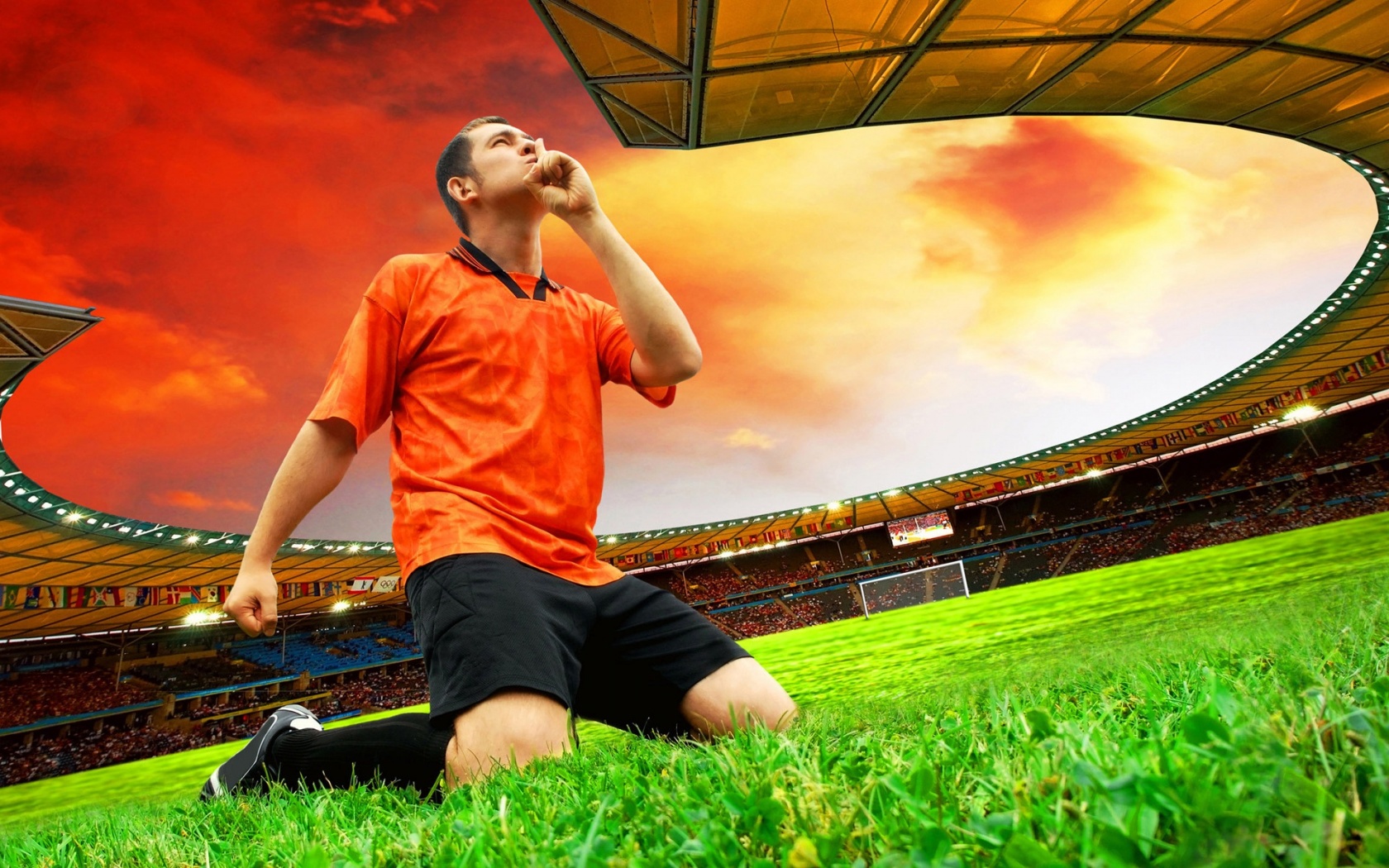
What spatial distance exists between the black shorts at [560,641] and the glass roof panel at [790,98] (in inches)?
265

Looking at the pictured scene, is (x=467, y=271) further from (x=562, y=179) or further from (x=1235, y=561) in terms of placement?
(x=1235, y=561)

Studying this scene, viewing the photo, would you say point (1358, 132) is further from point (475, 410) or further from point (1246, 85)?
point (475, 410)

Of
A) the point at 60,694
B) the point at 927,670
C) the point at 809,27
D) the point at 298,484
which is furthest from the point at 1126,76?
the point at 60,694

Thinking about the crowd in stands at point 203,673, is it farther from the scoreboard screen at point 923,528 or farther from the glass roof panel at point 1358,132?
the glass roof panel at point 1358,132

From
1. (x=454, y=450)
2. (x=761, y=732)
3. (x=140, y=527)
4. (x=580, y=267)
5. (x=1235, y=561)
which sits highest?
(x=580, y=267)

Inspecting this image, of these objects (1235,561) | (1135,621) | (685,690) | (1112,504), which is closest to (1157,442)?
(1112,504)

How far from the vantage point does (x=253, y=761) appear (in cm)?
266

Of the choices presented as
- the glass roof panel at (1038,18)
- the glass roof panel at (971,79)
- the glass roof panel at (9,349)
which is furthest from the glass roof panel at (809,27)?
the glass roof panel at (9,349)

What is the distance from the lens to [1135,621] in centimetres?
633

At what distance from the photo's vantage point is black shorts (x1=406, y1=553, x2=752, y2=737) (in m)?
1.90

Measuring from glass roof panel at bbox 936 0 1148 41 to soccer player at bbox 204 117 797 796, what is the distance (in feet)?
20.9

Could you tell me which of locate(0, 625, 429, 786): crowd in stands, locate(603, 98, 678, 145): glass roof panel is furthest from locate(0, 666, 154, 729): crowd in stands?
locate(603, 98, 678, 145): glass roof panel

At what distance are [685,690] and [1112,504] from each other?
48.9 metres

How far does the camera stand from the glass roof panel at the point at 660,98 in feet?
25.0
